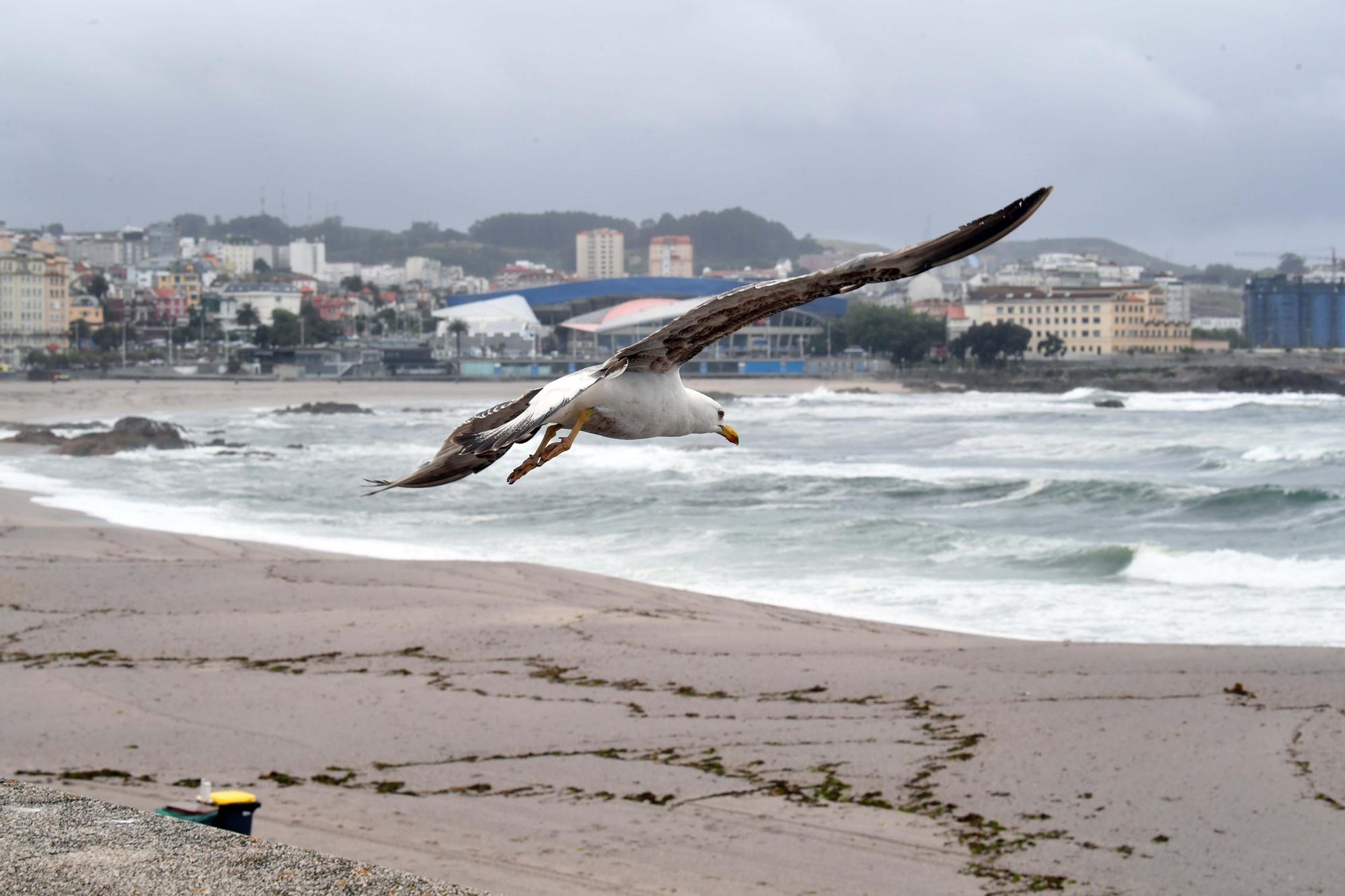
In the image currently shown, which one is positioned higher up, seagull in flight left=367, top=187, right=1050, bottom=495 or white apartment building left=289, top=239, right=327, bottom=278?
white apartment building left=289, top=239, right=327, bottom=278

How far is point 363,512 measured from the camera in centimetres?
1728

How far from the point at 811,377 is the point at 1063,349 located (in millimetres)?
19051

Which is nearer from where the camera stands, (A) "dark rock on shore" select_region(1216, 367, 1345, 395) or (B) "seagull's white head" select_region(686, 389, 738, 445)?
(B) "seagull's white head" select_region(686, 389, 738, 445)

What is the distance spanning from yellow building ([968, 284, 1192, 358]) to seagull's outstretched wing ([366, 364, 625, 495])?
84.2m

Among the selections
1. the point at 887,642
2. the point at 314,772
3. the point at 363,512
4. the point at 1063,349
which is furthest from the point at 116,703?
the point at 1063,349

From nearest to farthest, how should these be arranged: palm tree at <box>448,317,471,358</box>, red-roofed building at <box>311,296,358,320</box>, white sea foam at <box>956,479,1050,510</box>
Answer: white sea foam at <box>956,479,1050,510</box> < palm tree at <box>448,317,471,358</box> < red-roofed building at <box>311,296,358,320</box>

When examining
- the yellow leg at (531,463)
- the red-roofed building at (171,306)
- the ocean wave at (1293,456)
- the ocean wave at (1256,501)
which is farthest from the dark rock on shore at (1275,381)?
the red-roofed building at (171,306)

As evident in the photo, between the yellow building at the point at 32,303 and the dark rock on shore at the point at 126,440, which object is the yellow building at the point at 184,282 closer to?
the yellow building at the point at 32,303

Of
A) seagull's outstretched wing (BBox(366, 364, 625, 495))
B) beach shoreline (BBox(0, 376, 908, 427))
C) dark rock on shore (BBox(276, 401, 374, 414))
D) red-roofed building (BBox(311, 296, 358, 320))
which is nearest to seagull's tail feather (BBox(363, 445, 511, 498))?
seagull's outstretched wing (BBox(366, 364, 625, 495))

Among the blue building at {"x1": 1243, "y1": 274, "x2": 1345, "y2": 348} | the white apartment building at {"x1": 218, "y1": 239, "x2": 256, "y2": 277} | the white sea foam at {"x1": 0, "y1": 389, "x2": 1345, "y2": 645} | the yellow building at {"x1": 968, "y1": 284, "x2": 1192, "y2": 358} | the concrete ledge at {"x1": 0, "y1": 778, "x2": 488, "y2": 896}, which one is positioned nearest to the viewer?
the concrete ledge at {"x1": 0, "y1": 778, "x2": 488, "y2": 896}

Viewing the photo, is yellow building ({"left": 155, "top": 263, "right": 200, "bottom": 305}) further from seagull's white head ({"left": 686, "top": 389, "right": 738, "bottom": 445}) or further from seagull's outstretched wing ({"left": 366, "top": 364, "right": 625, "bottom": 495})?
seagull's outstretched wing ({"left": 366, "top": 364, "right": 625, "bottom": 495})

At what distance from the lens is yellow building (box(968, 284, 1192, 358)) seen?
87.6 m

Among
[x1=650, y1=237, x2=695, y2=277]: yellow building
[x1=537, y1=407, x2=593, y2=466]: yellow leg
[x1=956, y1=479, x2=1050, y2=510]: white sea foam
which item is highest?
[x1=650, y1=237, x2=695, y2=277]: yellow building

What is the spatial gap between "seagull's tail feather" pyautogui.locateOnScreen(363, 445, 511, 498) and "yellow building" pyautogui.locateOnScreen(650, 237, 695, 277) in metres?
168
